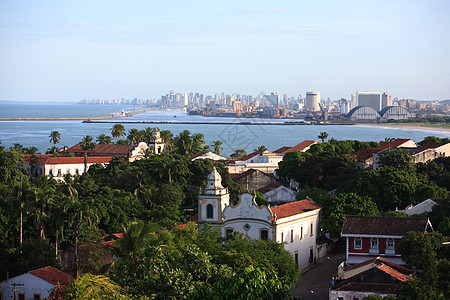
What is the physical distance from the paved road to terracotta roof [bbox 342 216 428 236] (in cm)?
219

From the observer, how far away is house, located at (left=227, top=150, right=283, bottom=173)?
6594cm


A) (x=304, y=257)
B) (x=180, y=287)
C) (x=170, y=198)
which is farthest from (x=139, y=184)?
(x=180, y=287)

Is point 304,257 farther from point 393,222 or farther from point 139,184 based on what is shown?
point 139,184

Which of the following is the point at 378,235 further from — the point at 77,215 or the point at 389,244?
the point at 77,215

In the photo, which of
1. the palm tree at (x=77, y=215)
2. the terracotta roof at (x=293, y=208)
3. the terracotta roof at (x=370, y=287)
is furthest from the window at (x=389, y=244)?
the palm tree at (x=77, y=215)

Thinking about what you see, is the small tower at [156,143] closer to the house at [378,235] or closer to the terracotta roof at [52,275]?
the house at [378,235]

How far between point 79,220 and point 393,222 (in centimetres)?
1346

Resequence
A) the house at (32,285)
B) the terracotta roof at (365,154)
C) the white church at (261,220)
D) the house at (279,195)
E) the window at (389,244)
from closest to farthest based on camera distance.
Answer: the house at (32,285) → the window at (389,244) → the white church at (261,220) → the house at (279,195) → the terracotta roof at (365,154)

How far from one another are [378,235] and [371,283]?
19.3 ft

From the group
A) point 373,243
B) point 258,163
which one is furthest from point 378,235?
point 258,163

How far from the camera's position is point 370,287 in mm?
24906

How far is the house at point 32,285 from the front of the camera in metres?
26.9

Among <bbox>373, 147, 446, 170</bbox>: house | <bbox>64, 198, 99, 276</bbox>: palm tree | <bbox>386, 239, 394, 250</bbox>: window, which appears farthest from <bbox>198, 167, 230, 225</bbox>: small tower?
<bbox>373, 147, 446, 170</bbox>: house

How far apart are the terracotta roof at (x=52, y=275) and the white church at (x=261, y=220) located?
27.8ft
